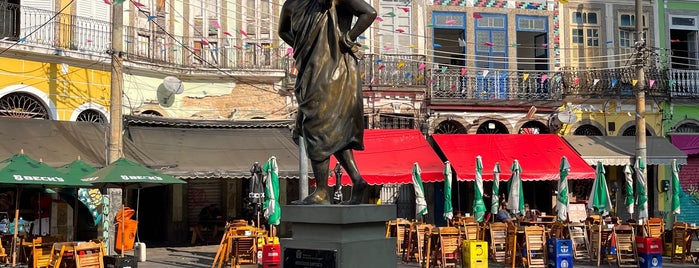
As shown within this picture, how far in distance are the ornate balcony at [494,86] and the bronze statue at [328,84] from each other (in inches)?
623

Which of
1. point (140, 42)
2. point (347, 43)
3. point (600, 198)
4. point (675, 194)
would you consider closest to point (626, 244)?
point (600, 198)

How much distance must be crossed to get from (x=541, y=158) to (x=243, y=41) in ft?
29.6

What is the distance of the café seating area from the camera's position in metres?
14.3

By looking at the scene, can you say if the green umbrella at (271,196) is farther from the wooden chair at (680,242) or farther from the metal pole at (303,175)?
the wooden chair at (680,242)

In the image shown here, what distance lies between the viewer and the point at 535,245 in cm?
1454

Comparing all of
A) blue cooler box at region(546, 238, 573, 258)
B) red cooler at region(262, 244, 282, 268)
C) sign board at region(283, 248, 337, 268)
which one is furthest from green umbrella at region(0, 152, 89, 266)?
blue cooler box at region(546, 238, 573, 258)

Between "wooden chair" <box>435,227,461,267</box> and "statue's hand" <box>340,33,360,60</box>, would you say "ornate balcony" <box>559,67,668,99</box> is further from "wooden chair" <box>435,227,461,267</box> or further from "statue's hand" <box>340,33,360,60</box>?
"statue's hand" <box>340,33,360,60</box>

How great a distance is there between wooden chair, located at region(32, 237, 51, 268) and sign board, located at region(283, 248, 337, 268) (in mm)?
8436

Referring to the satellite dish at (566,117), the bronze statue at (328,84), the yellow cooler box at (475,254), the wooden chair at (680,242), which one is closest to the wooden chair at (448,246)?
the yellow cooler box at (475,254)

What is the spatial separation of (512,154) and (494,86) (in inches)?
92.3

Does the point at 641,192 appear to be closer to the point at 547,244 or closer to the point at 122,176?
the point at 547,244

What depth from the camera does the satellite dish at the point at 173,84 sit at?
20.2m

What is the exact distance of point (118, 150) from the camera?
54.0ft

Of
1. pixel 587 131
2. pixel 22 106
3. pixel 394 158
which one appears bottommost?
pixel 394 158
